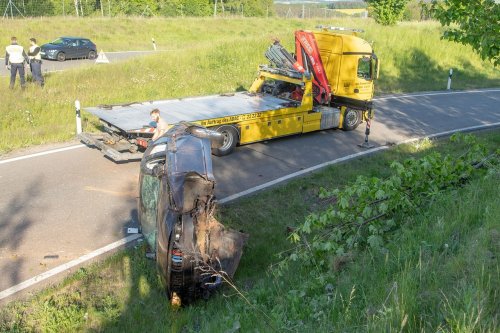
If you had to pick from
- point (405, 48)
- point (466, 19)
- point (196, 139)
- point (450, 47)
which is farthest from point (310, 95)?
point (450, 47)

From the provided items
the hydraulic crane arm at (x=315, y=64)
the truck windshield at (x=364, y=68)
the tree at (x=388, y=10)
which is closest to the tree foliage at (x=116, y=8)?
the tree at (x=388, y=10)

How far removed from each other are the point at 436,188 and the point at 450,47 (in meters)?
26.5

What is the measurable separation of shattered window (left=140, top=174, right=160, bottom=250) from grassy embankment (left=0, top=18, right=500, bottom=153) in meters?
5.96

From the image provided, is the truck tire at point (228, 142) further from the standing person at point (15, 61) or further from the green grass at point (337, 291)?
the standing person at point (15, 61)

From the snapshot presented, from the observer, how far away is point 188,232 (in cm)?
569

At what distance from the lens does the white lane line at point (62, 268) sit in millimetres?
6203

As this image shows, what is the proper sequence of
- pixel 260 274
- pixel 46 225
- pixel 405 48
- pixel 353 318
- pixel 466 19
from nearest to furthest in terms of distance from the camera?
pixel 353 318 → pixel 260 274 → pixel 46 225 → pixel 466 19 → pixel 405 48

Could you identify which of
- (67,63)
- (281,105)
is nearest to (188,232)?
(281,105)

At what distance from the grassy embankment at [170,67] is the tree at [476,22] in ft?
29.9

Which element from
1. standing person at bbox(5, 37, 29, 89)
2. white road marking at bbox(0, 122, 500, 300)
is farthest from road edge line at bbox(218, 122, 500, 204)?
standing person at bbox(5, 37, 29, 89)

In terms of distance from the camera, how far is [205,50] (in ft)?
72.1

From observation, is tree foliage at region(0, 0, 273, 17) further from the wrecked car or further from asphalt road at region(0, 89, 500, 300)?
the wrecked car

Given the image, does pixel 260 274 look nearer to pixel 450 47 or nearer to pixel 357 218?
pixel 357 218

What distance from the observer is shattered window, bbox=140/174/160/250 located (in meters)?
6.63
